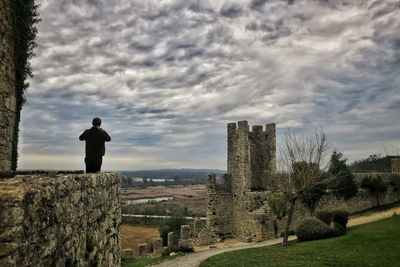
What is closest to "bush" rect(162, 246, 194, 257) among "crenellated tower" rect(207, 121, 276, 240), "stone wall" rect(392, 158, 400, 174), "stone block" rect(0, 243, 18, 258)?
"crenellated tower" rect(207, 121, 276, 240)

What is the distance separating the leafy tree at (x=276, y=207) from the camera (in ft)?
116

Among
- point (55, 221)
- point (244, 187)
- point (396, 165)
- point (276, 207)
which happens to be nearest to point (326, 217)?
point (276, 207)

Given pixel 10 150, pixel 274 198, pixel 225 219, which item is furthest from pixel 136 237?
pixel 10 150

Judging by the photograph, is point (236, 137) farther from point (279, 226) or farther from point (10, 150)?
point (10, 150)

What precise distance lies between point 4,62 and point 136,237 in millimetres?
46150

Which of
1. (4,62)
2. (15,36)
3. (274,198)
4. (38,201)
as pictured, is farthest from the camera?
(274,198)

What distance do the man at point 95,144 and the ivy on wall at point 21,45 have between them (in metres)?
4.26

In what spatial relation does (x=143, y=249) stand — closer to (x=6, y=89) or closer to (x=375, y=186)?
(x=375, y=186)

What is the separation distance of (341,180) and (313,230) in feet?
47.0

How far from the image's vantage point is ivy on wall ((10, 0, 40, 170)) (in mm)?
12867

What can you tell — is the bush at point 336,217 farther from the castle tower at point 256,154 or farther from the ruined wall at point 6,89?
the ruined wall at point 6,89

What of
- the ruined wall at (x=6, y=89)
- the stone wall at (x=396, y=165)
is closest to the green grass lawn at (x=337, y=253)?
the ruined wall at (x=6, y=89)

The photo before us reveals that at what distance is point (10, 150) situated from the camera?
12609 millimetres

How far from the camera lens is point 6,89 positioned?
12.0m
